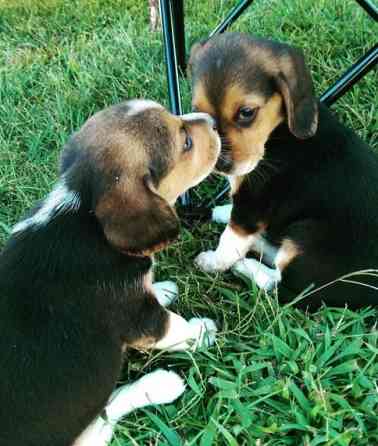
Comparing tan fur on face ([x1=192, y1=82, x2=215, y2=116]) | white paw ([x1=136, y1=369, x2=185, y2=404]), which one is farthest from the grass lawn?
tan fur on face ([x1=192, y1=82, x2=215, y2=116])

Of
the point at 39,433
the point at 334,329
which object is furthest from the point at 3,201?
the point at 334,329

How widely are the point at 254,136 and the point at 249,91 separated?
10.1 inches

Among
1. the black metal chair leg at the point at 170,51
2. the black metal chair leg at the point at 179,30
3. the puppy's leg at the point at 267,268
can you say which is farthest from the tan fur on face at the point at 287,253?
the black metal chair leg at the point at 179,30

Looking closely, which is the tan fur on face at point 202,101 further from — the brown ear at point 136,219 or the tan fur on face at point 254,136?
the brown ear at point 136,219

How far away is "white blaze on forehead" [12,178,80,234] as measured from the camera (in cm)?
237

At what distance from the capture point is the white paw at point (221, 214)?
12.4ft

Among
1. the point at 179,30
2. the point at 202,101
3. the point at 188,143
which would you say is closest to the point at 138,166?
the point at 188,143

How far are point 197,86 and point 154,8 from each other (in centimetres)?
303

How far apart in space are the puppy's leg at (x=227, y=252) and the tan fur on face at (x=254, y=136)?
45 centimetres

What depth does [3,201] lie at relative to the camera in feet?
13.5

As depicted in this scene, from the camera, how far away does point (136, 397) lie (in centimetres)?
272

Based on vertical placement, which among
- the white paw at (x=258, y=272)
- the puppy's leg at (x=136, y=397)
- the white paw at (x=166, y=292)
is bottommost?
the puppy's leg at (x=136, y=397)

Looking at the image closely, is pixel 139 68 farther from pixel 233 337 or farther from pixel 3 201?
pixel 233 337

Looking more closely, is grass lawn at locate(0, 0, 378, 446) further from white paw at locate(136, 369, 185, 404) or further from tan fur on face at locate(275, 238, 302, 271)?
tan fur on face at locate(275, 238, 302, 271)
